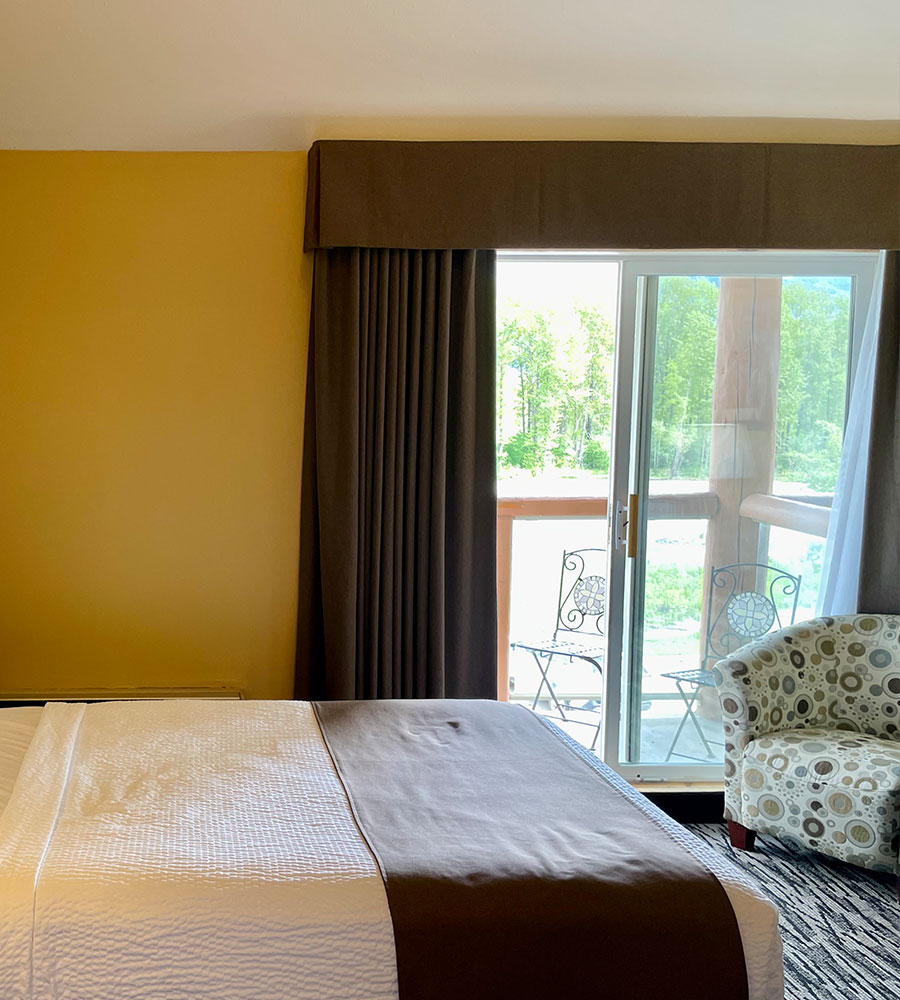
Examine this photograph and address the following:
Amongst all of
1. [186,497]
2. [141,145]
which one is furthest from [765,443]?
[141,145]

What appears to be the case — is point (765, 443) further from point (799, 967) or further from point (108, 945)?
point (108, 945)

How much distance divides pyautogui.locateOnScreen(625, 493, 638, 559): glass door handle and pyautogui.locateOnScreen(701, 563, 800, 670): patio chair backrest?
1.09 feet

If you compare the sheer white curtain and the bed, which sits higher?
the sheer white curtain

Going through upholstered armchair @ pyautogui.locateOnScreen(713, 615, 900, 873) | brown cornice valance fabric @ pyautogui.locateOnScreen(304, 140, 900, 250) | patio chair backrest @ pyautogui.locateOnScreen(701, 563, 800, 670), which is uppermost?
brown cornice valance fabric @ pyautogui.locateOnScreen(304, 140, 900, 250)

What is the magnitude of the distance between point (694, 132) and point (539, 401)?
9.35 ft

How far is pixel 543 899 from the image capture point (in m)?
1.84

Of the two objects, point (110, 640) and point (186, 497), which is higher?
point (186, 497)

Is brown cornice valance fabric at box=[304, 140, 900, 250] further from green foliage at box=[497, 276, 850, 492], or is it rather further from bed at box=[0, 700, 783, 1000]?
bed at box=[0, 700, 783, 1000]

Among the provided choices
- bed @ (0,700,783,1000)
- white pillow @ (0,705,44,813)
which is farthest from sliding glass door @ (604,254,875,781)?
white pillow @ (0,705,44,813)

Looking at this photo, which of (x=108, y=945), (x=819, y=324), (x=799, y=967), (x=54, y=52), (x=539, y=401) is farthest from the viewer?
(x=539, y=401)

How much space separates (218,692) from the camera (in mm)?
3855

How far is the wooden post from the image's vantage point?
4008 millimetres

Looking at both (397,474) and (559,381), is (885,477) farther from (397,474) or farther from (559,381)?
(559,381)

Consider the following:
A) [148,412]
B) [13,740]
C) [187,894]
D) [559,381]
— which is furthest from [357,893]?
[559,381]
